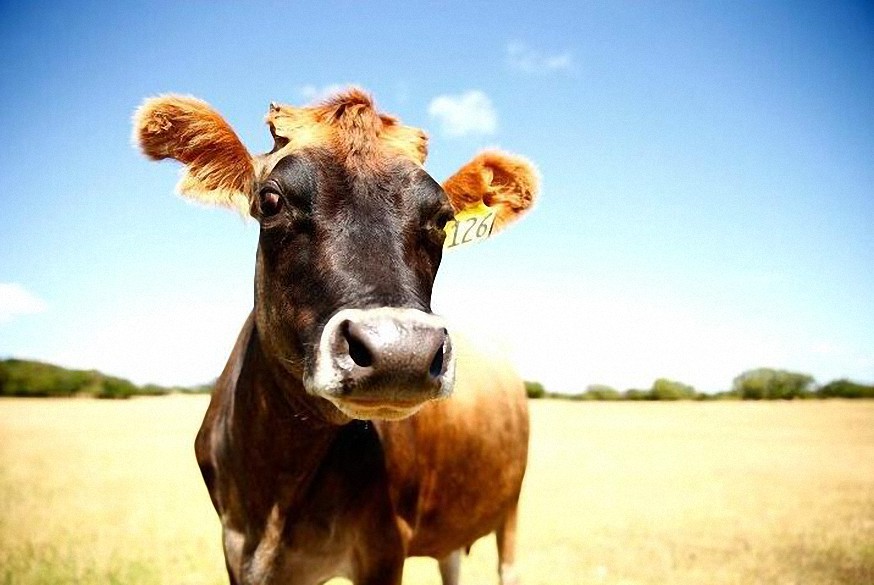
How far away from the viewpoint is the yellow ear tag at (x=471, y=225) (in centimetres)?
464

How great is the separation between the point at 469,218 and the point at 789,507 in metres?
14.0

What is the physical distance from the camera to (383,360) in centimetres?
236

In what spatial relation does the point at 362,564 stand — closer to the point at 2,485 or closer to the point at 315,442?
the point at 315,442

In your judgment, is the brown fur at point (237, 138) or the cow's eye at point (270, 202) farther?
the brown fur at point (237, 138)

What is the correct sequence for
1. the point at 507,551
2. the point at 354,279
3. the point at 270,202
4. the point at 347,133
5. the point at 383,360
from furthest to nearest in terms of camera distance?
the point at 507,551 → the point at 347,133 → the point at 270,202 → the point at 354,279 → the point at 383,360

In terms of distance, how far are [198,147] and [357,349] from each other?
210cm

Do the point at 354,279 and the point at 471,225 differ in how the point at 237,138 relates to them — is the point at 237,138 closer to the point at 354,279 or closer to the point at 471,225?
the point at 354,279

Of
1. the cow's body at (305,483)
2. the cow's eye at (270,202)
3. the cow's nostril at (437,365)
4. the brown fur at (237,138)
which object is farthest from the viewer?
the cow's body at (305,483)

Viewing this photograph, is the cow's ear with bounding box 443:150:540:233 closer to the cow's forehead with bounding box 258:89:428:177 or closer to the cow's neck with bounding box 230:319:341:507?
the cow's forehead with bounding box 258:89:428:177

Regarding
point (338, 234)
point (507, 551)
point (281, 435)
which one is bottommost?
point (507, 551)

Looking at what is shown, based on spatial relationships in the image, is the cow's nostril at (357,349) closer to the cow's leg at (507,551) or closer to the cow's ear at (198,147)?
the cow's ear at (198,147)

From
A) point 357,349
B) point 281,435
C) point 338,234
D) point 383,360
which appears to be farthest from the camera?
point 281,435

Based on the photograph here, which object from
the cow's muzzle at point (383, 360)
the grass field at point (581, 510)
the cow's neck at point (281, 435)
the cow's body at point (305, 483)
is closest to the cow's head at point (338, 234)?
the cow's muzzle at point (383, 360)

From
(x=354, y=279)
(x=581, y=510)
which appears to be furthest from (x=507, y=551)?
(x=581, y=510)
